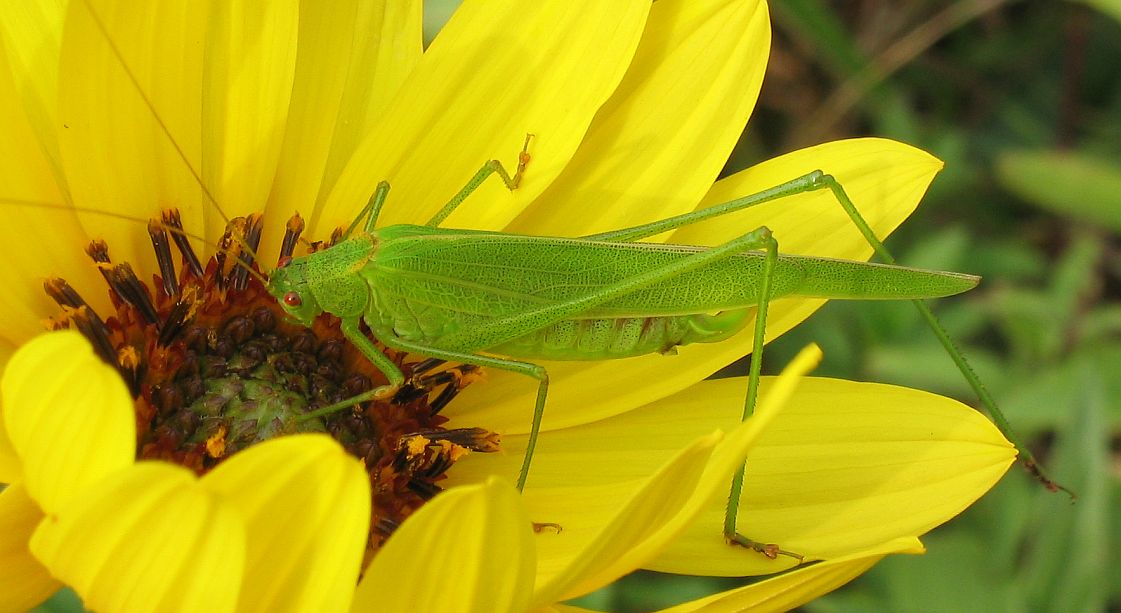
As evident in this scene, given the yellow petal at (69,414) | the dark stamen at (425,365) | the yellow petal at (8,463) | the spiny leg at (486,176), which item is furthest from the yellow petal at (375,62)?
the yellow petal at (69,414)

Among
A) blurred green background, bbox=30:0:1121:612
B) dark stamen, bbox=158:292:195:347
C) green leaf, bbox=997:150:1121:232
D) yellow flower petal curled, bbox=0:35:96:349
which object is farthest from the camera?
green leaf, bbox=997:150:1121:232

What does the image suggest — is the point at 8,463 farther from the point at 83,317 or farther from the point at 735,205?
the point at 735,205

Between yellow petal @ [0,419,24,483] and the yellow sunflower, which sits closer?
yellow petal @ [0,419,24,483]

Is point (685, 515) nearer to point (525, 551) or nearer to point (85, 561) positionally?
point (525, 551)

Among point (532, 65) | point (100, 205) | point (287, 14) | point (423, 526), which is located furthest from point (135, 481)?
point (532, 65)

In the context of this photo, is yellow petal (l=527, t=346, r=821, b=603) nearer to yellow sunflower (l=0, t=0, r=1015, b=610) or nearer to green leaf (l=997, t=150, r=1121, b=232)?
yellow sunflower (l=0, t=0, r=1015, b=610)

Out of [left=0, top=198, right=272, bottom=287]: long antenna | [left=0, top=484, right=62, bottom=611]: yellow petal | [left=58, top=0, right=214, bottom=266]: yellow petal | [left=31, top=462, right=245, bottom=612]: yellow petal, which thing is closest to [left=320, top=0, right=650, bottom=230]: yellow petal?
[left=0, top=198, right=272, bottom=287]: long antenna
